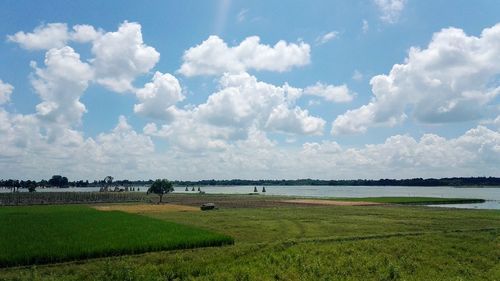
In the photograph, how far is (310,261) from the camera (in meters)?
27.4

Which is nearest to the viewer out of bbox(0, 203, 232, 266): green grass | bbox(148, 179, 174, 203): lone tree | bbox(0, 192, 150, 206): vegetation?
bbox(0, 203, 232, 266): green grass

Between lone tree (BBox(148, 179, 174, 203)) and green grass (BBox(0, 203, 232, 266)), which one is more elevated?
lone tree (BBox(148, 179, 174, 203))

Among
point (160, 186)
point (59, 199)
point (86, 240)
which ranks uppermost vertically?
point (160, 186)

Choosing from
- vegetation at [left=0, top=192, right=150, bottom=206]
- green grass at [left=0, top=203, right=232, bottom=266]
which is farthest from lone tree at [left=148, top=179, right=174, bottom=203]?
green grass at [left=0, top=203, right=232, bottom=266]

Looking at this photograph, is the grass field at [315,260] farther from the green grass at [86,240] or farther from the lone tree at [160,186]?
the lone tree at [160,186]

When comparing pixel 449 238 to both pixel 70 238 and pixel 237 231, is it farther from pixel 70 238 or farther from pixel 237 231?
pixel 70 238

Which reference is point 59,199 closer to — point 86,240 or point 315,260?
point 86,240

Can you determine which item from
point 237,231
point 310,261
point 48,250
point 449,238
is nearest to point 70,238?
point 48,250

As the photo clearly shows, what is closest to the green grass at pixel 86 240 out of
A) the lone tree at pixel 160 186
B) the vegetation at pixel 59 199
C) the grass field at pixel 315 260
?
the grass field at pixel 315 260

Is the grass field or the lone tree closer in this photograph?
the grass field

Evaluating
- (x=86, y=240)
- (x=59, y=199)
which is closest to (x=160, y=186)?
(x=59, y=199)

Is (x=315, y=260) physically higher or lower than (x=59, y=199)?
lower

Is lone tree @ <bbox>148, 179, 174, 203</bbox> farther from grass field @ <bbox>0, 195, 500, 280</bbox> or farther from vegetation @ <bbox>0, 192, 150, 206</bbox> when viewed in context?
grass field @ <bbox>0, 195, 500, 280</bbox>

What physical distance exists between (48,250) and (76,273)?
4.73m
